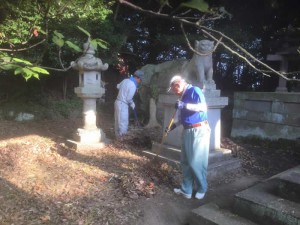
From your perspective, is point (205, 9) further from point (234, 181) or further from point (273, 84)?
point (273, 84)

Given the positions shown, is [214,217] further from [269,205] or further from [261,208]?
[269,205]

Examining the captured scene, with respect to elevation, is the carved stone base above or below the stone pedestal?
below

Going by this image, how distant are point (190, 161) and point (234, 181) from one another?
154 cm

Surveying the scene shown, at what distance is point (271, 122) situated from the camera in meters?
8.80

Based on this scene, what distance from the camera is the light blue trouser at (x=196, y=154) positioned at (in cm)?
477

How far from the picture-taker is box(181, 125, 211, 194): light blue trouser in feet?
15.7

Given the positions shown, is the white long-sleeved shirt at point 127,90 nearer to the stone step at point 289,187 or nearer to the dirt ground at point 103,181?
the dirt ground at point 103,181

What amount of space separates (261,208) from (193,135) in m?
1.41

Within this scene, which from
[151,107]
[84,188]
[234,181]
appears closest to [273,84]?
[151,107]

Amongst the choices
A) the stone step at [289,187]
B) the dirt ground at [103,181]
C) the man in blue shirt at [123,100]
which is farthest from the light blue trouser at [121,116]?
the stone step at [289,187]

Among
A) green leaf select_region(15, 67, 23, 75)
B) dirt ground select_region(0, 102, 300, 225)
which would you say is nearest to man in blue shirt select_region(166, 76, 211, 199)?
dirt ground select_region(0, 102, 300, 225)

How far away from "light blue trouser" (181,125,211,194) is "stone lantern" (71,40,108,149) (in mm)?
2968

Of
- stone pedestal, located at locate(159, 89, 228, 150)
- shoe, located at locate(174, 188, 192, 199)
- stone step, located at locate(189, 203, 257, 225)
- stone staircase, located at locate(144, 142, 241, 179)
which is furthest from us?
stone pedestal, located at locate(159, 89, 228, 150)

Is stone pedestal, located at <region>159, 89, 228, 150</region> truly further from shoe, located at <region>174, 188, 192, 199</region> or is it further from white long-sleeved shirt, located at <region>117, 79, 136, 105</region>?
white long-sleeved shirt, located at <region>117, 79, 136, 105</region>
